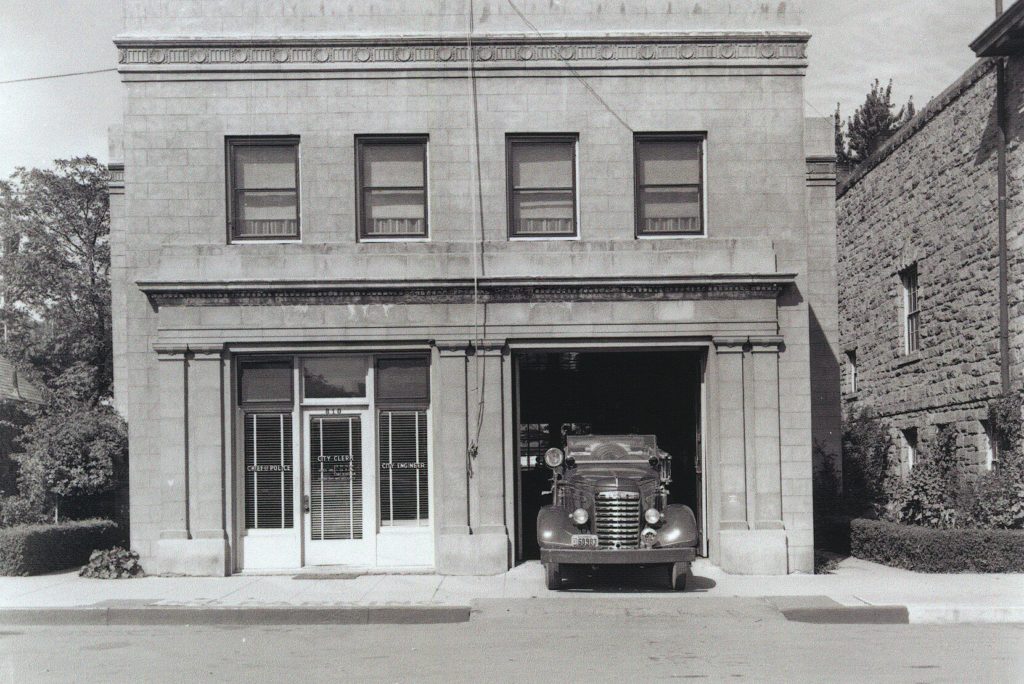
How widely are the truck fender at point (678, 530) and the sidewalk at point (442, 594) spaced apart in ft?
2.51

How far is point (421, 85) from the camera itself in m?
17.8

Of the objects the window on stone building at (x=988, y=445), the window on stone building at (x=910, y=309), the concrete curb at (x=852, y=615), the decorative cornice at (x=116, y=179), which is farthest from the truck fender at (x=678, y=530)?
the decorative cornice at (x=116, y=179)

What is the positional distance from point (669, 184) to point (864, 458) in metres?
9.47

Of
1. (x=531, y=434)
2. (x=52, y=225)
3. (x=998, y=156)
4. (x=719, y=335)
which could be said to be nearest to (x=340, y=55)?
(x=719, y=335)

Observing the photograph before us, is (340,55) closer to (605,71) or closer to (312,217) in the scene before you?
(312,217)

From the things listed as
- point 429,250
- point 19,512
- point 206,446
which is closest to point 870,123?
point 429,250

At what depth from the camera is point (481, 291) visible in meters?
17.4

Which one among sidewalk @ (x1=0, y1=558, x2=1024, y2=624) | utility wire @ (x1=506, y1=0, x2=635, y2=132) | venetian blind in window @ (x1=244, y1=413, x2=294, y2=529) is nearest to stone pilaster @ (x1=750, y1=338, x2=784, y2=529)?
sidewalk @ (x1=0, y1=558, x2=1024, y2=624)

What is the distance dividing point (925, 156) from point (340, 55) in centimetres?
1244

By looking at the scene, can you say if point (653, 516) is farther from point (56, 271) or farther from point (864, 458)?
point (56, 271)

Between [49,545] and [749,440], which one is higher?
[749,440]

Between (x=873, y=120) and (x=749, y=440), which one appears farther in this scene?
(x=873, y=120)

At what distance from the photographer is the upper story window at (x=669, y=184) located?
17891 millimetres

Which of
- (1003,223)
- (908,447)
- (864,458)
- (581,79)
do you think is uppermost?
(581,79)
